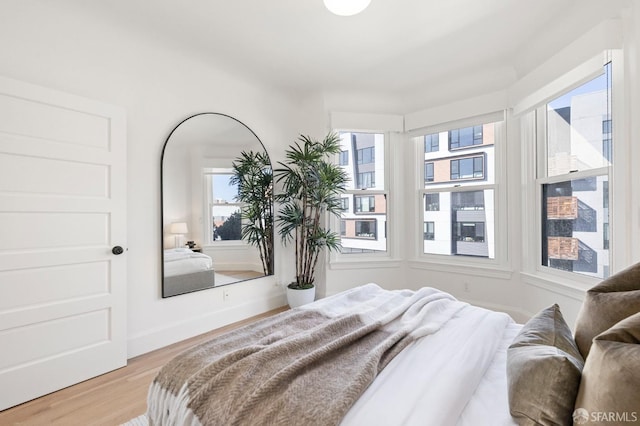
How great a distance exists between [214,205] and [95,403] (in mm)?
1730

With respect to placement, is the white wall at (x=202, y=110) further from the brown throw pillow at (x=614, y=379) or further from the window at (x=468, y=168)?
the brown throw pillow at (x=614, y=379)

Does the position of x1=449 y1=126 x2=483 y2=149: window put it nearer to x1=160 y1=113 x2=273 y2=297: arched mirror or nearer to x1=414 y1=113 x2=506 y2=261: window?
x1=414 y1=113 x2=506 y2=261: window

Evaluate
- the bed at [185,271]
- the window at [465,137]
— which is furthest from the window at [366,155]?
the bed at [185,271]

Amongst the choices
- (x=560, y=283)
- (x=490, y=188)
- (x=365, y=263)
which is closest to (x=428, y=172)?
(x=490, y=188)

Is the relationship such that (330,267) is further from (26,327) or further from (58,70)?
(58,70)

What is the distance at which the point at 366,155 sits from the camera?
12.6ft

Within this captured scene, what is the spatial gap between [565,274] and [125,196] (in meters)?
3.66

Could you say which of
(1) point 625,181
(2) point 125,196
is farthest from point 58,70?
(1) point 625,181

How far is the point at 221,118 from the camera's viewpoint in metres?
3.10

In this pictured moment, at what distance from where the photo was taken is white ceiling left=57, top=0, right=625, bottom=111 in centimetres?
221

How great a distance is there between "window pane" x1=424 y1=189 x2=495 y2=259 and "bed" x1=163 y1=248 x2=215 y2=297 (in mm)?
2513

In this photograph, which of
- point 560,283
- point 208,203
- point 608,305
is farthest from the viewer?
point 208,203

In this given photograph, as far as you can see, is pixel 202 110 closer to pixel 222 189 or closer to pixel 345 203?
pixel 222 189

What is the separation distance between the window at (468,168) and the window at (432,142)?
0.27m
